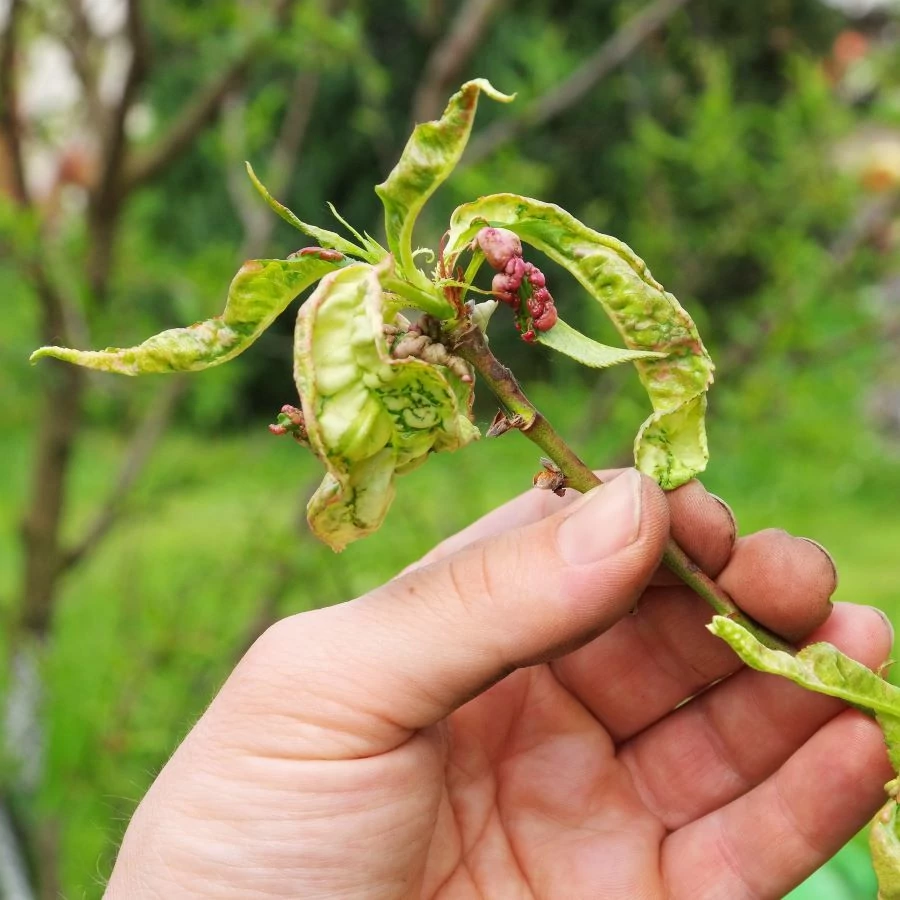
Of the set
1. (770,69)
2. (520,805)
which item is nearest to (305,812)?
(520,805)

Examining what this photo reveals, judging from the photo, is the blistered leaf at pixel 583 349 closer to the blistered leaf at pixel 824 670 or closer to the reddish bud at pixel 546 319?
the reddish bud at pixel 546 319

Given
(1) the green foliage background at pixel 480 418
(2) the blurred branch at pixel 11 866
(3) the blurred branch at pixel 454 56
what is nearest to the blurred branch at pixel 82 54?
(1) the green foliage background at pixel 480 418

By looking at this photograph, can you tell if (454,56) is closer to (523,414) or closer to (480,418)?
(480,418)

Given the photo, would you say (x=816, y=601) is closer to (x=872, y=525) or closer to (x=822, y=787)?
(x=822, y=787)

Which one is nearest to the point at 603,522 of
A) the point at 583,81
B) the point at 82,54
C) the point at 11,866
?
the point at 583,81

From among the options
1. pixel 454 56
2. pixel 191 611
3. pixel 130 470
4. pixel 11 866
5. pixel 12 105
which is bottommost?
pixel 11 866

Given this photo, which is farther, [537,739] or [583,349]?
[537,739]
